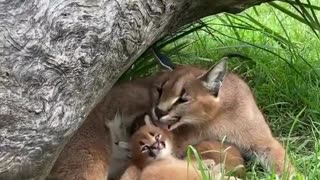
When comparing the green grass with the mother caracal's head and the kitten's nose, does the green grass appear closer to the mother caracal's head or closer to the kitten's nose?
the mother caracal's head

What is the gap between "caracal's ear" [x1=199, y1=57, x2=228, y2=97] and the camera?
13.0 feet

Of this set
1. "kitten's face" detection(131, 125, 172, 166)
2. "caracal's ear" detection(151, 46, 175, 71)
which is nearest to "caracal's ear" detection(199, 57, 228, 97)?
"caracal's ear" detection(151, 46, 175, 71)

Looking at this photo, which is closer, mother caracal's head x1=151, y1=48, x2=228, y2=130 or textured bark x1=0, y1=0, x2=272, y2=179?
textured bark x1=0, y1=0, x2=272, y2=179

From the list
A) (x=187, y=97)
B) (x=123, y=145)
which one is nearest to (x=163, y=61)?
(x=187, y=97)

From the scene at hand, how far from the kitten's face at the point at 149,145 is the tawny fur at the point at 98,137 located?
124mm

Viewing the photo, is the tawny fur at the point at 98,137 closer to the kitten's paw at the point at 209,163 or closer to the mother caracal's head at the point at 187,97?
the mother caracal's head at the point at 187,97

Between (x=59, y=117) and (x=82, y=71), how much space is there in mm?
191

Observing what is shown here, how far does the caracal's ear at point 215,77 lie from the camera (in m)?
3.97

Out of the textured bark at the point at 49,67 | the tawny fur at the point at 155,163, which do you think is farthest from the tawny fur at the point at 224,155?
the textured bark at the point at 49,67

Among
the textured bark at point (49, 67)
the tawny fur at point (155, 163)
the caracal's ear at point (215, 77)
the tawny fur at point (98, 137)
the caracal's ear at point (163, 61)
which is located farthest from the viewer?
the caracal's ear at point (163, 61)

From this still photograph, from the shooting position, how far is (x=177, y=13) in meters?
3.75

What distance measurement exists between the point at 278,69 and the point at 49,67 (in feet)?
6.86

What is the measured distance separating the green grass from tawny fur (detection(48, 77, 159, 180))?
0.37 meters

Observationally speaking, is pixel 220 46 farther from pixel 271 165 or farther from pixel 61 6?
pixel 61 6
